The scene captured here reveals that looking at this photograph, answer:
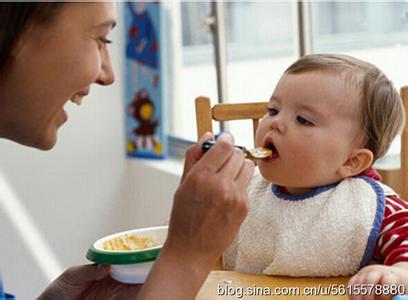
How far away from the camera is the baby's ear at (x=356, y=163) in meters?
1.17

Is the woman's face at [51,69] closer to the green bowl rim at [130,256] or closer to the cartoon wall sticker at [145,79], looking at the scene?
the green bowl rim at [130,256]

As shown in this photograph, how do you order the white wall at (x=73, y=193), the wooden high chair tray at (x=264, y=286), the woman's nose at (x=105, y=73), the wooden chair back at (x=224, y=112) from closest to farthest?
the woman's nose at (x=105, y=73) < the wooden high chair tray at (x=264, y=286) < the wooden chair back at (x=224, y=112) < the white wall at (x=73, y=193)

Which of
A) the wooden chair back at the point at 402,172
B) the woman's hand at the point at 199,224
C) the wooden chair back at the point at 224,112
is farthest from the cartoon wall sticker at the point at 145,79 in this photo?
the woman's hand at the point at 199,224

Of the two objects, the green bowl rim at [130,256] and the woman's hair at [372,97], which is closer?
the green bowl rim at [130,256]

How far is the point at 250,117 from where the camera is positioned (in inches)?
58.4

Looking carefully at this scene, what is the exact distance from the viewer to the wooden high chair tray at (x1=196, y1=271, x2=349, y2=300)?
1.04 m

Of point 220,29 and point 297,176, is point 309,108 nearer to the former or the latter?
Result: point 297,176

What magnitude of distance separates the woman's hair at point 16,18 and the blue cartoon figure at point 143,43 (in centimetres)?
226

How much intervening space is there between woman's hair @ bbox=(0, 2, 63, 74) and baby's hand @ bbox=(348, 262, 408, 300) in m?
0.52

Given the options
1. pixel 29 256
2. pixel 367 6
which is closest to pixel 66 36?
pixel 367 6

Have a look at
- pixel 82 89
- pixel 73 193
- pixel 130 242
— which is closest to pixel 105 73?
pixel 82 89

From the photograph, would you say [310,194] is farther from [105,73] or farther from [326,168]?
[105,73]

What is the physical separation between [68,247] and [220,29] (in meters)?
1.18

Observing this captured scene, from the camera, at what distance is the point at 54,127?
3.06ft
